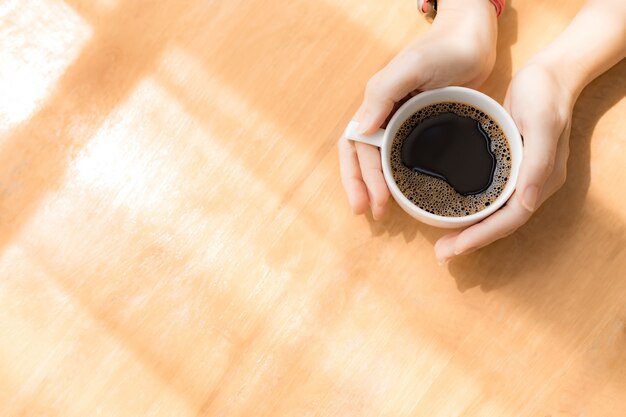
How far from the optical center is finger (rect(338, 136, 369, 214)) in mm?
737

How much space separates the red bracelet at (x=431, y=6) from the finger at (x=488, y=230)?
275 mm

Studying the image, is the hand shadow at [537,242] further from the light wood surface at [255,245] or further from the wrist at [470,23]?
the wrist at [470,23]

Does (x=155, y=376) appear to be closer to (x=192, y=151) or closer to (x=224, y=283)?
(x=224, y=283)

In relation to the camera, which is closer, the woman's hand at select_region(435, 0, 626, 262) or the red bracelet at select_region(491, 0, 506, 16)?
the woman's hand at select_region(435, 0, 626, 262)

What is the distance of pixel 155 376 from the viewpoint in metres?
0.76

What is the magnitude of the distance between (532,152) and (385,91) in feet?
0.60

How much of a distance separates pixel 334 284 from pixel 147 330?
9.8 inches

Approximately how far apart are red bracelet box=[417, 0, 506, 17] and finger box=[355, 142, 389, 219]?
221 millimetres

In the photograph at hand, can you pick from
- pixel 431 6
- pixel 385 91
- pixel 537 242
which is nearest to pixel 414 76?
pixel 385 91

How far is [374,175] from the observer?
728 millimetres

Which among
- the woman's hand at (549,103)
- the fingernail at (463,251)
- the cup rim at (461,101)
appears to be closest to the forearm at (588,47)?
the woman's hand at (549,103)

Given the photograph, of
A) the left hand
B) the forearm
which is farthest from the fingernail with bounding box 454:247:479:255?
the forearm

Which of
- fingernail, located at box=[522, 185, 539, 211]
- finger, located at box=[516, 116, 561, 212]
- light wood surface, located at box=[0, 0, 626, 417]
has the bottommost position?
light wood surface, located at box=[0, 0, 626, 417]

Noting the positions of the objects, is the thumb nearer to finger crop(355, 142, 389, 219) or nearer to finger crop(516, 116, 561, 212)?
finger crop(355, 142, 389, 219)
